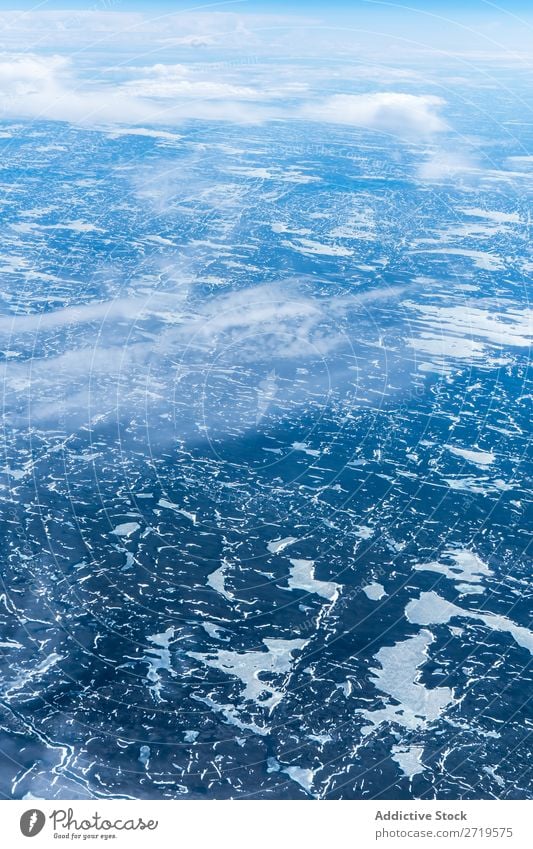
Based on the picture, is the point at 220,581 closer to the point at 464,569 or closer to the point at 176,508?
the point at 176,508

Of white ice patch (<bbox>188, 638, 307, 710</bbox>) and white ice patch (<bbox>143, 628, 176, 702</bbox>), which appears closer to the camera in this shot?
white ice patch (<bbox>188, 638, 307, 710</bbox>)

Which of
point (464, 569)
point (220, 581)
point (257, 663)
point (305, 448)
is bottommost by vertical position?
point (305, 448)

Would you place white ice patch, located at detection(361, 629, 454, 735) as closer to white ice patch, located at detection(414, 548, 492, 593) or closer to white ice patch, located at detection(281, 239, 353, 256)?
white ice patch, located at detection(414, 548, 492, 593)

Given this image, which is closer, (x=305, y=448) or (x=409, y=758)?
(x=409, y=758)

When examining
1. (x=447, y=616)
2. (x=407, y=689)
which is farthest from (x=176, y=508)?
(x=407, y=689)

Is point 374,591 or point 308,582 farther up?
point 308,582

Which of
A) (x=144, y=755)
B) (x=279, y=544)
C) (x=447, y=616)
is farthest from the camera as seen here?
(x=279, y=544)

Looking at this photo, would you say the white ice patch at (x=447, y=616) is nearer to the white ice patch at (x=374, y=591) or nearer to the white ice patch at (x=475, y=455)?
the white ice patch at (x=374, y=591)

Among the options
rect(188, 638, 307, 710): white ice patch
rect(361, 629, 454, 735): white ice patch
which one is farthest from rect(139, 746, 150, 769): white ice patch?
rect(361, 629, 454, 735): white ice patch

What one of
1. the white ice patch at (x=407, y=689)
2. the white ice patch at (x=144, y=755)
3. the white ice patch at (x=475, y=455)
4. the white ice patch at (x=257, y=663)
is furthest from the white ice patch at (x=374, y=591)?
the white ice patch at (x=475, y=455)
